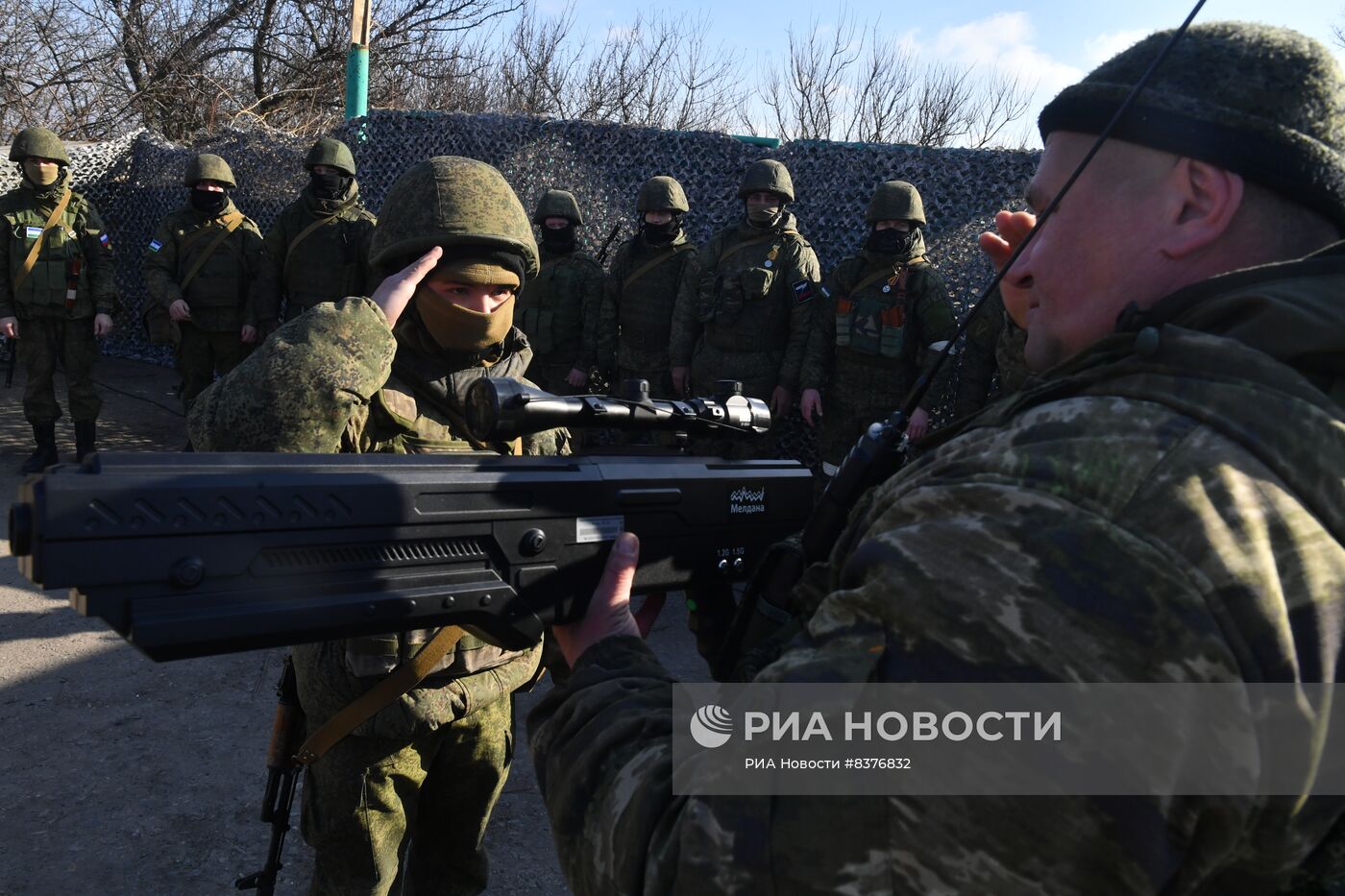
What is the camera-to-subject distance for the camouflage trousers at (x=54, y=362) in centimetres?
779

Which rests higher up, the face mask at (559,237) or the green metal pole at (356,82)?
the green metal pole at (356,82)

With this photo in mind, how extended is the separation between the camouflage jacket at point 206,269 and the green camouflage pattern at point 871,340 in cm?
518

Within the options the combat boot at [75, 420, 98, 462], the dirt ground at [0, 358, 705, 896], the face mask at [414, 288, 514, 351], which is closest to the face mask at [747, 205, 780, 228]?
the dirt ground at [0, 358, 705, 896]

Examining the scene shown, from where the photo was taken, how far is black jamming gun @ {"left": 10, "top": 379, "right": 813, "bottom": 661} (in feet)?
3.86

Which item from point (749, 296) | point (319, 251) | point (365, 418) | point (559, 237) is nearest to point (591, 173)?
point (559, 237)

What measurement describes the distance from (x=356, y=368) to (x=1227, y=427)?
66.3 inches

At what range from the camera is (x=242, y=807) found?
137 inches

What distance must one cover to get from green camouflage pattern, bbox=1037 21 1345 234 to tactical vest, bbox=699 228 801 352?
5.73 meters

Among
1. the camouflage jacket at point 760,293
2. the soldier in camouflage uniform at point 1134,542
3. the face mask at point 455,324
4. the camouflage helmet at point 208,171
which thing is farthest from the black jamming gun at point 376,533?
the camouflage helmet at point 208,171

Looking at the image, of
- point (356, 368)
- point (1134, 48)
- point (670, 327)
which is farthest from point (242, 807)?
point (670, 327)

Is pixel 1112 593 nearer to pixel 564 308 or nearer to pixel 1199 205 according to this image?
pixel 1199 205

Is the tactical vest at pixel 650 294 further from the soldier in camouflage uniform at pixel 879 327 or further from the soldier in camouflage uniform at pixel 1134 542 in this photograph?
the soldier in camouflage uniform at pixel 1134 542

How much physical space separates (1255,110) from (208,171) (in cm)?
918

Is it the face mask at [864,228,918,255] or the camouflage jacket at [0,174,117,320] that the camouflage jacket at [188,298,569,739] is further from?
the camouflage jacket at [0,174,117,320]
